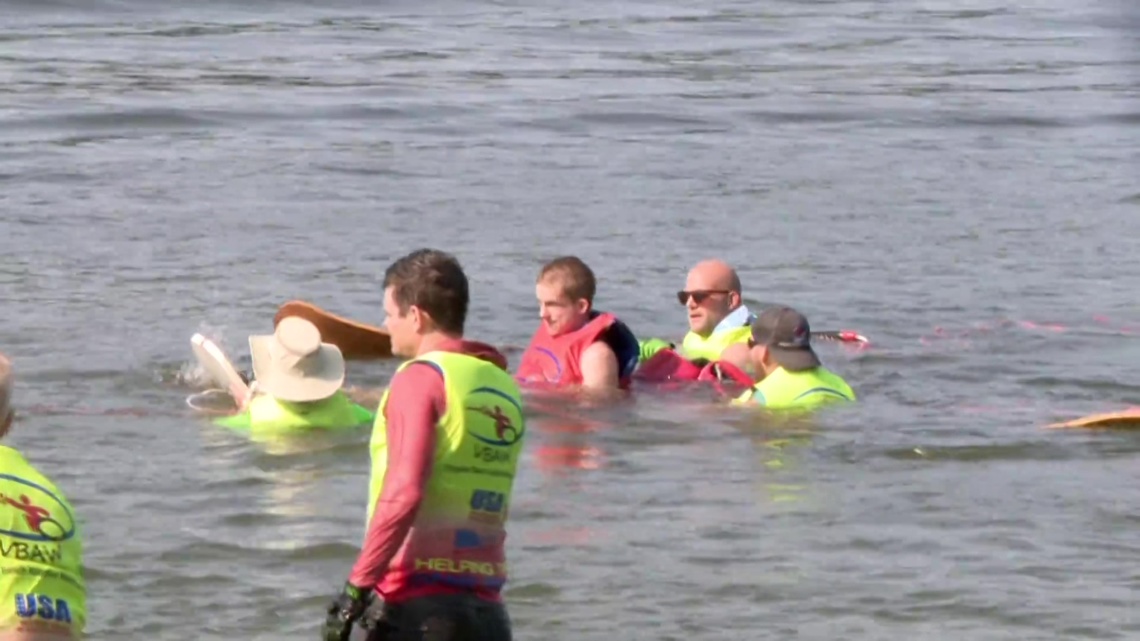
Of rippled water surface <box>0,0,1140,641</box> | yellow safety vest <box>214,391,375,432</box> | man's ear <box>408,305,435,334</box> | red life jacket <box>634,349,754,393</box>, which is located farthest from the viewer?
red life jacket <box>634,349,754,393</box>

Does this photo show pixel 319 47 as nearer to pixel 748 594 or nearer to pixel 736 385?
pixel 736 385

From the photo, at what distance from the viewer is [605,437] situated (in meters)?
11.2

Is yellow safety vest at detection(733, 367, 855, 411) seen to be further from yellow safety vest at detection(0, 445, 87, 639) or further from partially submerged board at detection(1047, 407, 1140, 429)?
yellow safety vest at detection(0, 445, 87, 639)

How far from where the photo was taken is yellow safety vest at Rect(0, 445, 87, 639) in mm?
5074

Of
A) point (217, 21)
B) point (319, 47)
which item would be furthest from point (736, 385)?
point (217, 21)

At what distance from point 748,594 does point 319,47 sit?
22.1 metres

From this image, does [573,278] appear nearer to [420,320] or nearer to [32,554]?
[420,320]

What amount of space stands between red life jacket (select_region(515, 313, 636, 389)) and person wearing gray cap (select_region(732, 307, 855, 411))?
2.62ft

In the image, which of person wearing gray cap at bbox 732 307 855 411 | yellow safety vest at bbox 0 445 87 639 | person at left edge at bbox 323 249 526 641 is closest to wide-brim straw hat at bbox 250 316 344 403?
person wearing gray cap at bbox 732 307 855 411

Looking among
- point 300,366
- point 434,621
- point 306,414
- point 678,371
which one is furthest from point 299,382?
point 434,621

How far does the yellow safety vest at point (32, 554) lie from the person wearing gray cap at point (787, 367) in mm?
6399

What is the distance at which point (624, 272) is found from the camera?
16094 mm

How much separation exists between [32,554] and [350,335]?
7862 mm

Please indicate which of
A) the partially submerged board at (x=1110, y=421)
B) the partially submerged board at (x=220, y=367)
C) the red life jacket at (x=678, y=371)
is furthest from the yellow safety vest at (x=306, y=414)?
the partially submerged board at (x=1110, y=421)
